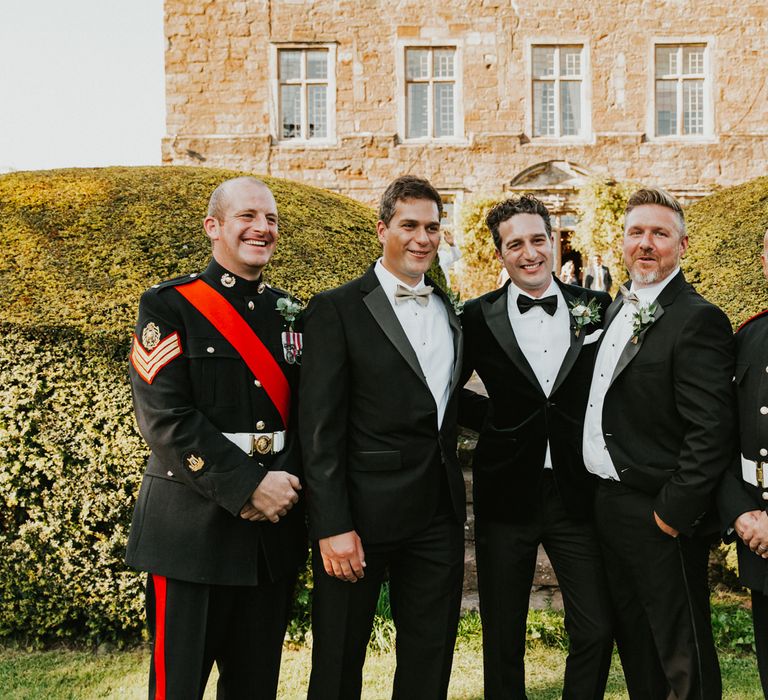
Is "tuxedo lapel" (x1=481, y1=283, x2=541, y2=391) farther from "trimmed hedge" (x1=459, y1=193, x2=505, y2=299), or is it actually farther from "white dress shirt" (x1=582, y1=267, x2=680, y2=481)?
"trimmed hedge" (x1=459, y1=193, x2=505, y2=299)

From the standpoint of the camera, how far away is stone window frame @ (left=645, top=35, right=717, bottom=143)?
62.9ft

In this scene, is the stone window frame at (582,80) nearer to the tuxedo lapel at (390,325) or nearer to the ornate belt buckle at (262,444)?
the tuxedo lapel at (390,325)

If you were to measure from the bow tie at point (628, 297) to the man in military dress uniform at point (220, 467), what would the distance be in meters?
1.38

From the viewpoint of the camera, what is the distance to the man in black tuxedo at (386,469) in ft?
9.30

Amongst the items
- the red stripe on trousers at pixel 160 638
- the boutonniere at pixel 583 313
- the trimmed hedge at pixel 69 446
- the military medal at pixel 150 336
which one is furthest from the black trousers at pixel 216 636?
the boutonniere at pixel 583 313

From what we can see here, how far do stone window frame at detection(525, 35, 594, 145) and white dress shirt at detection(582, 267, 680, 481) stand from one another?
1712 cm

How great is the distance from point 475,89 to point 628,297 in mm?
17356

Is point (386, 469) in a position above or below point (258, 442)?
below

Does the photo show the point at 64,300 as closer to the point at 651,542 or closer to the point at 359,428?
the point at 359,428

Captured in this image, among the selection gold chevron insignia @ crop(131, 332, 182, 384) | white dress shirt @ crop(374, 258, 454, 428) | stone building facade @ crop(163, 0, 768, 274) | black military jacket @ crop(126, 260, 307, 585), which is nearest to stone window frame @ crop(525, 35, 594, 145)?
stone building facade @ crop(163, 0, 768, 274)

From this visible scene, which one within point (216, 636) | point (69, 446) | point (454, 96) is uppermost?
point (454, 96)

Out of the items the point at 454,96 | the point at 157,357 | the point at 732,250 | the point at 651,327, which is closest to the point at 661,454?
the point at 651,327

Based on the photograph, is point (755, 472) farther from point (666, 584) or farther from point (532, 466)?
point (532, 466)

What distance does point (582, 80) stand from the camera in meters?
19.5
